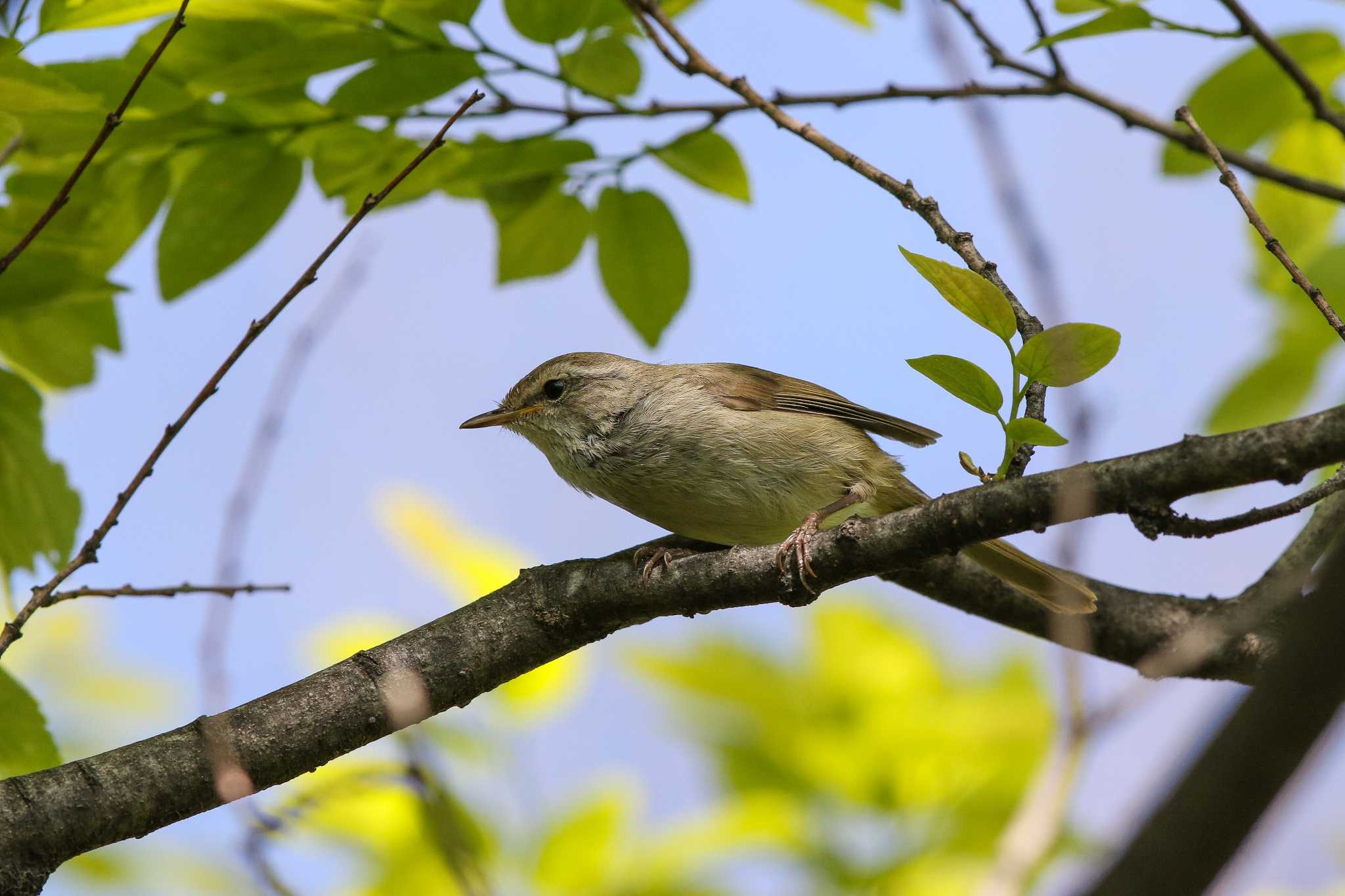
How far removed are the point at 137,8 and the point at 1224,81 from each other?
302 cm

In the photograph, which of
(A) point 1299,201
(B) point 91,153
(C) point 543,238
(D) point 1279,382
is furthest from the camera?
(A) point 1299,201

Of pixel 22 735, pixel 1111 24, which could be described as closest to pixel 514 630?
pixel 22 735

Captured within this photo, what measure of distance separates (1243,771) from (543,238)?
3128 mm

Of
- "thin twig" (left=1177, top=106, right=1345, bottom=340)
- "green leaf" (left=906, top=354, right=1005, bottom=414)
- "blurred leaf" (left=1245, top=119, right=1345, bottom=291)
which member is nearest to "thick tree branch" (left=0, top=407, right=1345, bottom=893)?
"green leaf" (left=906, top=354, right=1005, bottom=414)

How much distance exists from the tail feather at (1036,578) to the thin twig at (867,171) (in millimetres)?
1036

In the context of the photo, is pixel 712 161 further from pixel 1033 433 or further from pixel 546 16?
pixel 1033 433

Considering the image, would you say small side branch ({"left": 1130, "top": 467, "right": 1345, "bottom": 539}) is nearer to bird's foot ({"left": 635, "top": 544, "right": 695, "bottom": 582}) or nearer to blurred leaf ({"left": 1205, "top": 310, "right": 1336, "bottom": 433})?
bird's foot ({"left": 635, "top": 544, "right": 695, "bottom": 582})

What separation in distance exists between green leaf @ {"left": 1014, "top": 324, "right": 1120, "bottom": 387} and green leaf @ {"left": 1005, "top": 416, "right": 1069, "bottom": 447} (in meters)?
0.10

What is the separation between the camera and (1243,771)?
3.38ft

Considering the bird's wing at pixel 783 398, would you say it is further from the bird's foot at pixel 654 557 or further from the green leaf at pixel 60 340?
the green leaf at pixel 60 340

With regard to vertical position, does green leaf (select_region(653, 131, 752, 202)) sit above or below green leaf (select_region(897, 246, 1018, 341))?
above

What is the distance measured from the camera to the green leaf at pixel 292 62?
3186 mm

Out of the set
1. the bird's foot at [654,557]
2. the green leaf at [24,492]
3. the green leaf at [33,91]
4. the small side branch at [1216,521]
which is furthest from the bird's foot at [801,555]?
the green leaf at [24,492]

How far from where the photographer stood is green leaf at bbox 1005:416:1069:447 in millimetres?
2412
